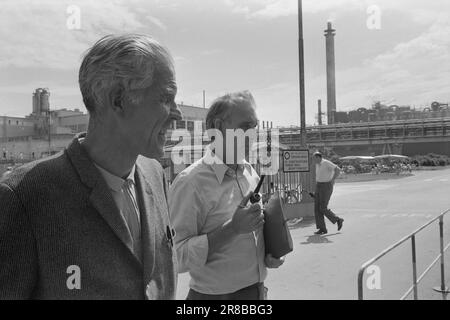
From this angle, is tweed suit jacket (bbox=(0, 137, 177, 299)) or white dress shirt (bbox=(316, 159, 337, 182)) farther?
white dress shirt (bbox=(316, 159, 337, 182))

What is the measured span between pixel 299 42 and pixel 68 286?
12205 millimetres

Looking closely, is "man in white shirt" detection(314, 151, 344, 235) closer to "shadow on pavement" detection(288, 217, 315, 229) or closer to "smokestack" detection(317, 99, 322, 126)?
"shadow on pavement" detection(288, 217, 315, 229)

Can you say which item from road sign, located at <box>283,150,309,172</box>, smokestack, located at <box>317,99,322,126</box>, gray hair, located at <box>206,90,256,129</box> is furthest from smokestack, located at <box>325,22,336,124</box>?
gray hair, located at <box>206,90,256,129</box>

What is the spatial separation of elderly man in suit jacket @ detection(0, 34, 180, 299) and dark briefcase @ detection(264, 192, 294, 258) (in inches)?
35.8

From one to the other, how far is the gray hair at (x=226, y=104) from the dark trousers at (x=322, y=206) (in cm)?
755

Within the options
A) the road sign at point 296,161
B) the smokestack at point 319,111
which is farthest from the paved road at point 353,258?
the smokestack at point 319,111

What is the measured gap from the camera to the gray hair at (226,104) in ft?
7.68

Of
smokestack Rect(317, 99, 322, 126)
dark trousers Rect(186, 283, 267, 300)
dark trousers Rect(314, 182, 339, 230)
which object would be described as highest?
smokestack Rect(317, 99, 322, 126)

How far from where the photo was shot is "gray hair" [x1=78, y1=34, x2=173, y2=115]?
1274 millimetres

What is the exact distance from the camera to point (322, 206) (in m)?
9.65

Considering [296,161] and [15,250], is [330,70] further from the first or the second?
[15,250]

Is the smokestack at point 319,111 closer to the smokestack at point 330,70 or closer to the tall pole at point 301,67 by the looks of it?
the smokestack at point 330,70
